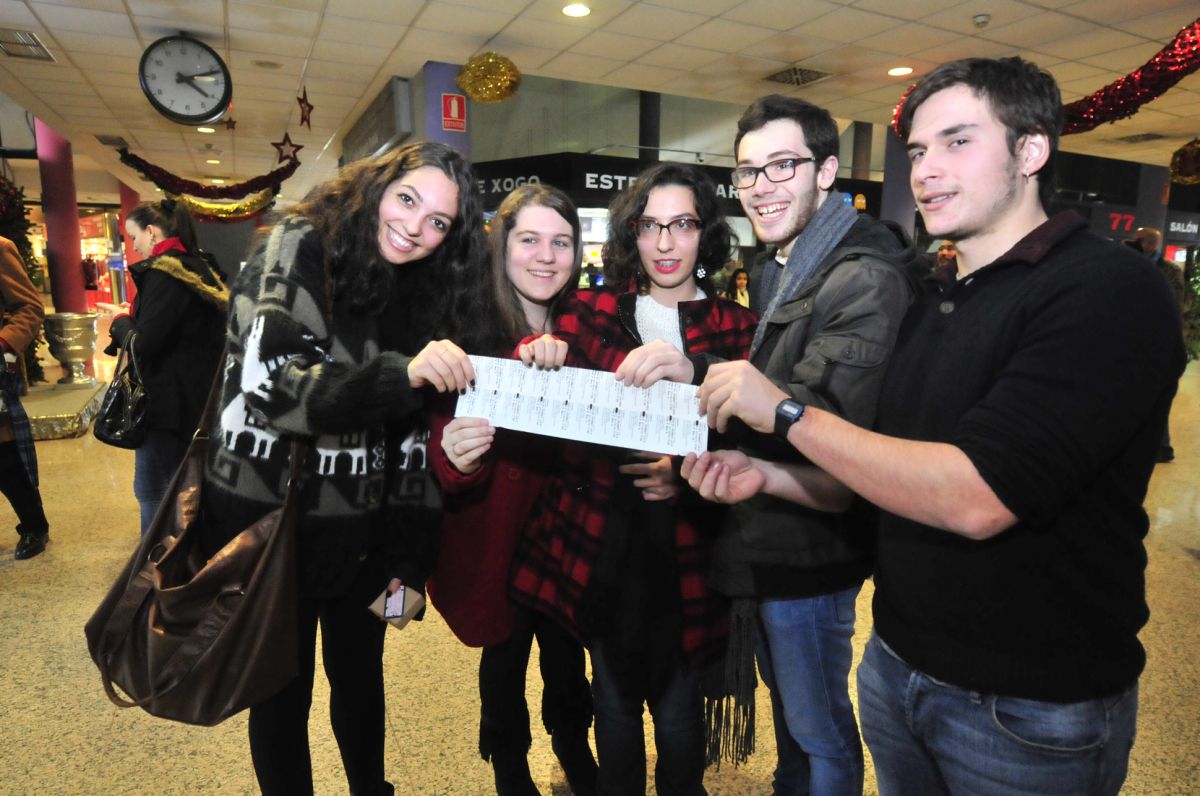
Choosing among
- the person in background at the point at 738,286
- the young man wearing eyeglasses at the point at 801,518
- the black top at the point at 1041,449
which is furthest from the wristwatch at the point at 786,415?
the person in background at the point at 738,286

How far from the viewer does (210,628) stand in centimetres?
136

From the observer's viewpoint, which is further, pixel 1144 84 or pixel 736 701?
pixel 1144 84

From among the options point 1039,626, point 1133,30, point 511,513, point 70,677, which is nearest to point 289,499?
point 511,513

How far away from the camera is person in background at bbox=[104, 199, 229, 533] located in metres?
2.77

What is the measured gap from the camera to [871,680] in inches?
45.5

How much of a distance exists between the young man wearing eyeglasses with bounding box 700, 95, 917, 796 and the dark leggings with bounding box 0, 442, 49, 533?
11.9 feet

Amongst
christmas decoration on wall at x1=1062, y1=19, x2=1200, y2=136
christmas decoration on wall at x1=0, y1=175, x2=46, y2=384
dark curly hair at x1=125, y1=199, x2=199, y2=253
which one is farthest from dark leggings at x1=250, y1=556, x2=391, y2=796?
christmas decoration on wall at x1=0, y1=175, x2=46, y2=384

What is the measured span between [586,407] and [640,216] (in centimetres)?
62

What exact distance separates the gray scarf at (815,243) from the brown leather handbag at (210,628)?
3.35 feet

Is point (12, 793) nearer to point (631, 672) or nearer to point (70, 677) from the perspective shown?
point (70, 677)

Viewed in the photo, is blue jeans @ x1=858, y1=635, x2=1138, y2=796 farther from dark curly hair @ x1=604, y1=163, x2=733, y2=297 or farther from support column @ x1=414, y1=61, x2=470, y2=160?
support column @ x1=414, y1=61, x2=470, y2=160

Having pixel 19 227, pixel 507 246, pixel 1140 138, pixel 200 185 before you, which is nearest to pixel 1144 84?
pixel 507 246

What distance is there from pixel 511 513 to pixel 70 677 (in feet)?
6.49

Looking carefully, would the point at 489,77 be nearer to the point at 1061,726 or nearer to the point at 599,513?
the point at 599,513
